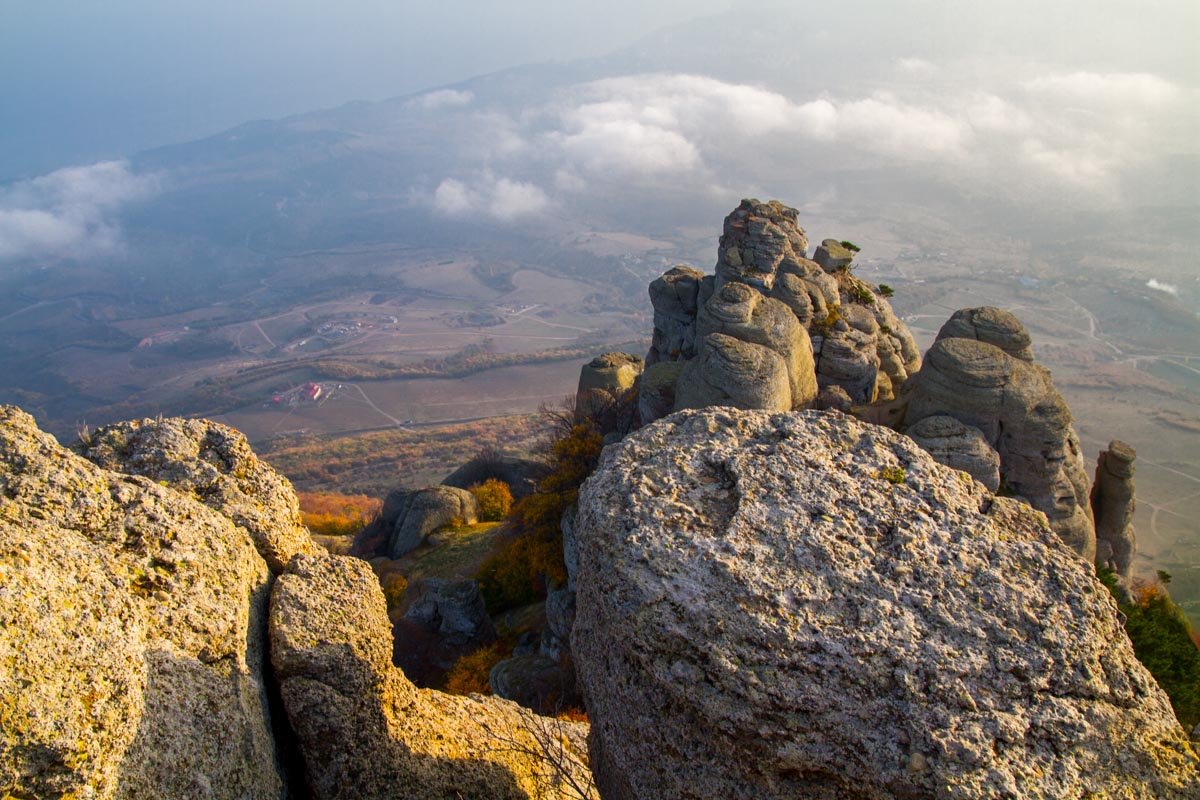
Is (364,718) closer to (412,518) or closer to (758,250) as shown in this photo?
(758,250)

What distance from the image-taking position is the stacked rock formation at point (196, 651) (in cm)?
607

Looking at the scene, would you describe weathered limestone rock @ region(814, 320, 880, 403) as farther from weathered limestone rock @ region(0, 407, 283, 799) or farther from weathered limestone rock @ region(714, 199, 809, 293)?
weathered limestone rock @ region(0, 407, 283, 799)

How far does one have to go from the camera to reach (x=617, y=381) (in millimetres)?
41188

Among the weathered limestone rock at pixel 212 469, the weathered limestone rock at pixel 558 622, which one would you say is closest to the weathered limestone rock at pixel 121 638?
the weathered limestone rock at pixel 212 469

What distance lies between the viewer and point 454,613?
30.8m

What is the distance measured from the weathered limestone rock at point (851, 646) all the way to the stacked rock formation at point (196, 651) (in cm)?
359

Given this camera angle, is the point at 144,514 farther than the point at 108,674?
Yes

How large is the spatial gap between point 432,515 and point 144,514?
36.1 metres

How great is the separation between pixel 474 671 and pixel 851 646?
23990 millimetres

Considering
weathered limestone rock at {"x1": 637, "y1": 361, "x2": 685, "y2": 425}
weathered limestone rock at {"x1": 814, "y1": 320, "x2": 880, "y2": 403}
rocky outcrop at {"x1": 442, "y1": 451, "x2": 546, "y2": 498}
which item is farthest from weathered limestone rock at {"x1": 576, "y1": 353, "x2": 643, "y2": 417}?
weathered limestone rock at {"x1": 814, "y1": 320, "x2": 880, "y2": 403}

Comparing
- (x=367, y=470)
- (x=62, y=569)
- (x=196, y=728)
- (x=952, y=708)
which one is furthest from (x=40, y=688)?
(x=367, y=470)

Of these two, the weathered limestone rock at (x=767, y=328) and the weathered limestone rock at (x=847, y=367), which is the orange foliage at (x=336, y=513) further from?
the weathered limestone rock at (x=847, y=367)

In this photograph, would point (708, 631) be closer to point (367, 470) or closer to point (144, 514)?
point (144, 514)

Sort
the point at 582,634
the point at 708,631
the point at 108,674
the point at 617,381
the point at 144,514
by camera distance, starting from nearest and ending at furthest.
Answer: the point at 108,674, the point at 708,631, the point at 144,514, the point at 582,634, the point at 617,381
